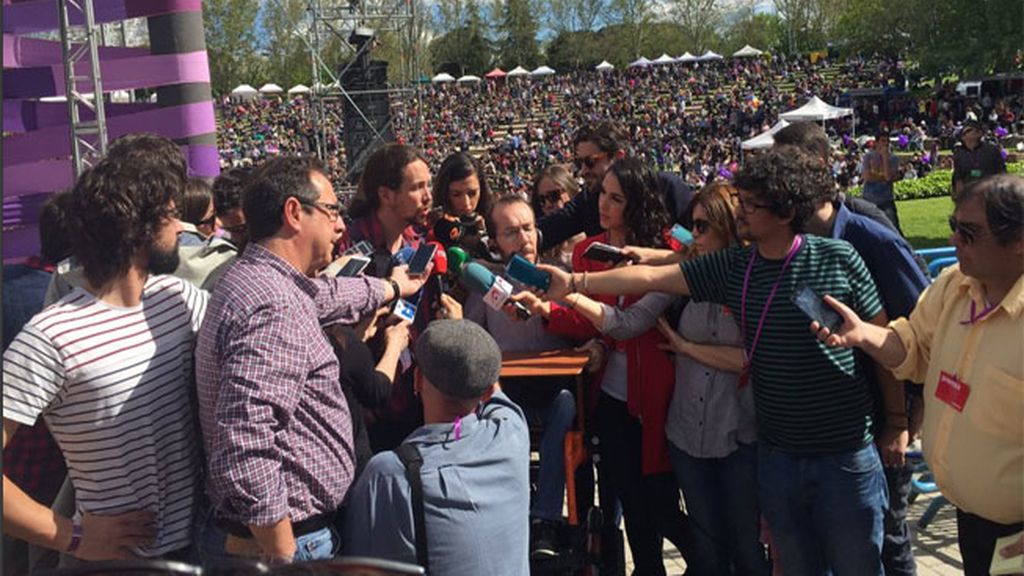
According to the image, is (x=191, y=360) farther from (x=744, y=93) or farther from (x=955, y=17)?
(x=744, y=93)

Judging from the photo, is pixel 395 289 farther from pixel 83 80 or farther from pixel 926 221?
pixel 926 221

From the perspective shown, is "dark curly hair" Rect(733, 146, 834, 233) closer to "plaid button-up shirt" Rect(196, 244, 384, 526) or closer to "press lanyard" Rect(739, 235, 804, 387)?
"press lanyard" Rect(739, 235, 804, 387)

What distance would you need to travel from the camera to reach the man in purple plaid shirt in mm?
1952

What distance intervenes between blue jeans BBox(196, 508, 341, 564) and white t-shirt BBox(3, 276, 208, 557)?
42mm

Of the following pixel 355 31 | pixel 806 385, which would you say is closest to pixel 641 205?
pixel 806 385

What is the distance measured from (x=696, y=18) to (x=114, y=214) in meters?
72.8

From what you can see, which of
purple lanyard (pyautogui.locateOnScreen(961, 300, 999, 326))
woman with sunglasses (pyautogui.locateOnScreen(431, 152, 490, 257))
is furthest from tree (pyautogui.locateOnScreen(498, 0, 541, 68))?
purple lanyard (pyautogui.locateOnScreen(961, 300, 999, 326))

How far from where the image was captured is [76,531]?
6.73ft

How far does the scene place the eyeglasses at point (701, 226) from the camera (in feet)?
10.4

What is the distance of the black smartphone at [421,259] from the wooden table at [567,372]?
44 cm

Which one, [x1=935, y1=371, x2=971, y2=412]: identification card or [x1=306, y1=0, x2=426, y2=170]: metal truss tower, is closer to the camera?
[x1=935, y1=371, x2=971, y2=412]: identification card

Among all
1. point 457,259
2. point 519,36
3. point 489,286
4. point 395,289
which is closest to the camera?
point 395,289

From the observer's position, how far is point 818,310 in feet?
8.18

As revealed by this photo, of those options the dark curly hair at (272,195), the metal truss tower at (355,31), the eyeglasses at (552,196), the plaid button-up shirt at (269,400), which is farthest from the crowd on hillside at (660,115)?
the plaid button-up shirt at (269,400)
